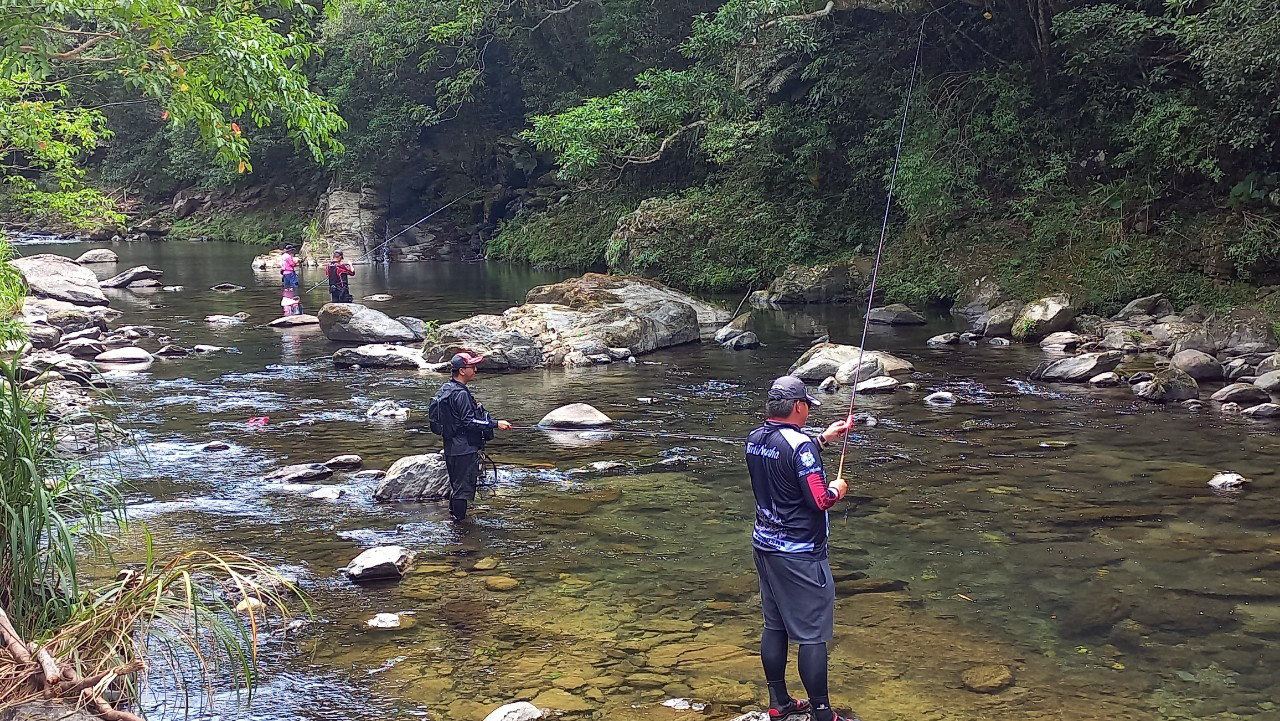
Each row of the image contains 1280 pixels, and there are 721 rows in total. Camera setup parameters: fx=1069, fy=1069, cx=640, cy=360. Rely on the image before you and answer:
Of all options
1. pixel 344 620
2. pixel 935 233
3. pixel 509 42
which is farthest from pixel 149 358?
pixel 509 42

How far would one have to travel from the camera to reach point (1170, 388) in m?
13.1

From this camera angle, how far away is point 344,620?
6754 millimetres

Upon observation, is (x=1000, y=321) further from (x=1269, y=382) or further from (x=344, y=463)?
(x=344, y=463)

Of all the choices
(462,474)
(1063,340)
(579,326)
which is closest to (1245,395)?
(1063,340)

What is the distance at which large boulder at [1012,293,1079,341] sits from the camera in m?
18.2

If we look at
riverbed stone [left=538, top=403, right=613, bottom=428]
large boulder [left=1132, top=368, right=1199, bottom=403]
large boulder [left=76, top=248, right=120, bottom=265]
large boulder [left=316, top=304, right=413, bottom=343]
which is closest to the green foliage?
riverbed stone [left=538, top=403, right=613, bottom=428]

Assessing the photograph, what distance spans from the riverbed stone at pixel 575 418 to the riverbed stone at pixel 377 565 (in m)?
5.10

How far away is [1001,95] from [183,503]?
18.6 metres

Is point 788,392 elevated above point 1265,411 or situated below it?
above

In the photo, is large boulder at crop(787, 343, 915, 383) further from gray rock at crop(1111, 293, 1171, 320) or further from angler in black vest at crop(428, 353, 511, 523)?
angler in black vest at crop(428, 353, 511, 523)

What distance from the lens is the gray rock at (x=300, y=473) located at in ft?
33.3

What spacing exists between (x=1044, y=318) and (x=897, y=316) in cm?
324

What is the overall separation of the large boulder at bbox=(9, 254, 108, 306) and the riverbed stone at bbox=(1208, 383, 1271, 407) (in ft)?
75.5

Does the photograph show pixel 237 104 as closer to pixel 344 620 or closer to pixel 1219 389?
pixel 344 620
